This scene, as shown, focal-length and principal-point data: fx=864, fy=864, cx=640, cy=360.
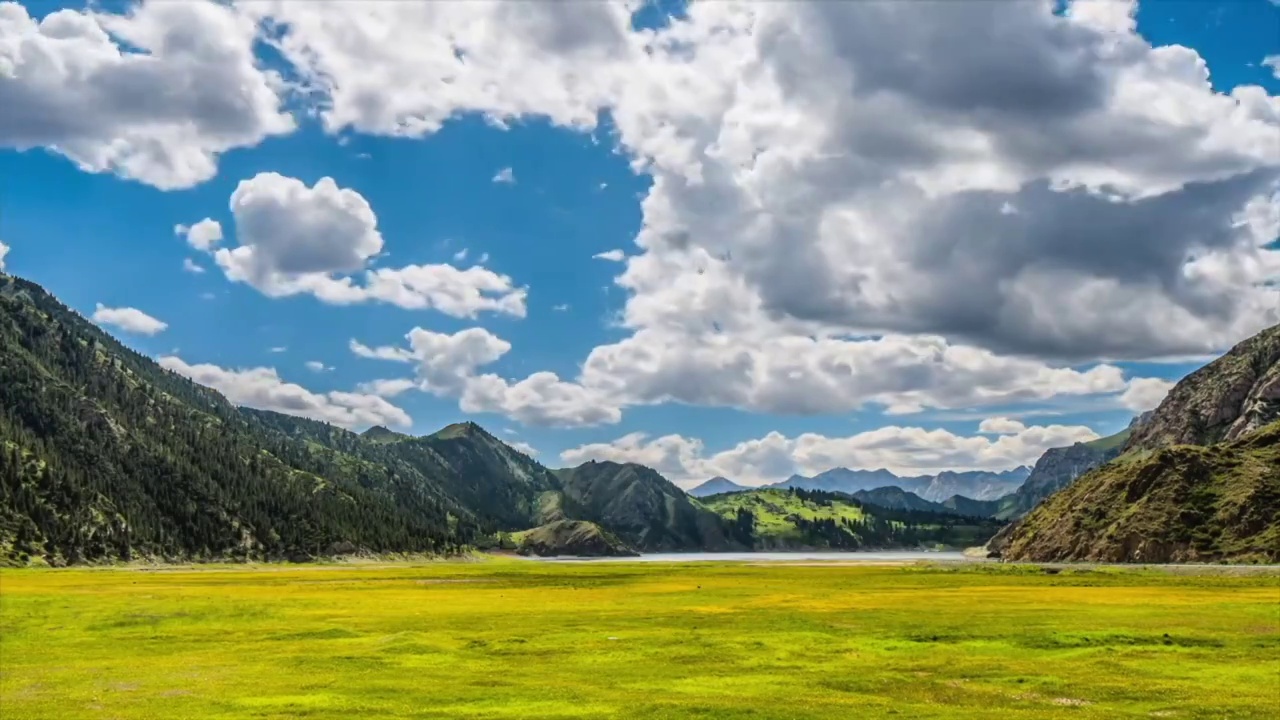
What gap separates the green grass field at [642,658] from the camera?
3425 cm

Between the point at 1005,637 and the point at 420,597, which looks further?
the point at 420,597

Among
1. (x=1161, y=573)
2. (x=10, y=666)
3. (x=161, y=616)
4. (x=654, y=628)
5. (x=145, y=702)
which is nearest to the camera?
(x=145, y=702)

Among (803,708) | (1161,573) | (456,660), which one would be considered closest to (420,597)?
(456,660)

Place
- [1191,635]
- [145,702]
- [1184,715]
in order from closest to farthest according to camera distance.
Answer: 1. [1184,715]
2. [145,702]
3. [1191,635]

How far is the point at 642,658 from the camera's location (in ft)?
157

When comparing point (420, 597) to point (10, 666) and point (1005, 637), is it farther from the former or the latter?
point (1005, 637)

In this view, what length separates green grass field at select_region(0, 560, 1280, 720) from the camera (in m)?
34.2

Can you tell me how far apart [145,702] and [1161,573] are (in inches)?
6189

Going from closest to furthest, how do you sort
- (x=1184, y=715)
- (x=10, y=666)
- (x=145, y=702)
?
(x=1184, y=715) < (x=145, y=702) < (x=10, y=666)

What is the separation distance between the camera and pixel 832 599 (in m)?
94.7

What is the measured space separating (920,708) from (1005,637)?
26.4m

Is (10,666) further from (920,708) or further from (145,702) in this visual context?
(920,708)

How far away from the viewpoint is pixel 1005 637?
184 ft

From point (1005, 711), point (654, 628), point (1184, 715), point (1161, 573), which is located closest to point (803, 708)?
point (1005, 711)
